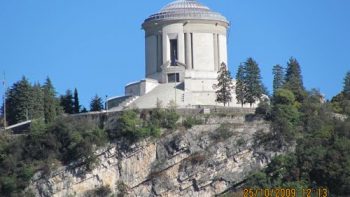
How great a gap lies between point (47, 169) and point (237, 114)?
9.02 metres

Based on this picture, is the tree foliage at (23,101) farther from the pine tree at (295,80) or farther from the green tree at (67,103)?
the pine tree at (295,80)

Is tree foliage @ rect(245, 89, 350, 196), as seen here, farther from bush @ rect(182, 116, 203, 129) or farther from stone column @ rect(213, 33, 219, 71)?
stone column @ rect(213, 33, 219, 71)

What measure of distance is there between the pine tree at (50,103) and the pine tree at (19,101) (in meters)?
0.84

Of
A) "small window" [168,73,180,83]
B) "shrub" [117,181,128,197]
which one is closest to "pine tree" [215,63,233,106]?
"small window" [168,73,180,83]

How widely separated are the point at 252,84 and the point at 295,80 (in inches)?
92.9

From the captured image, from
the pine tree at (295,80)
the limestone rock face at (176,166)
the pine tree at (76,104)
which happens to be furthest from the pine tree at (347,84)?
the pine tree at (76,104)

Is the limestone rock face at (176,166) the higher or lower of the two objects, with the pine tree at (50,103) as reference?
lower

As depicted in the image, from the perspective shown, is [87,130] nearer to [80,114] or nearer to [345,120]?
[80,114]

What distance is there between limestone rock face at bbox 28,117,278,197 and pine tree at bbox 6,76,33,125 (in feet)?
18.8

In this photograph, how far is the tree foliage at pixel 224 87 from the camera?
9519 centimetres

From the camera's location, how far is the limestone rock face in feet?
296

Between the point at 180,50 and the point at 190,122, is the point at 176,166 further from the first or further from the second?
the point at 180,50

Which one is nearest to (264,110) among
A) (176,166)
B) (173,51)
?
(176,166)

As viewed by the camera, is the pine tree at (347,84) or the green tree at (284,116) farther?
the pine tree at (347,84)
